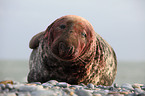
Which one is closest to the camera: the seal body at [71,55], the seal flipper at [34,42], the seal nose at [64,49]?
the seal nose at [64,49]

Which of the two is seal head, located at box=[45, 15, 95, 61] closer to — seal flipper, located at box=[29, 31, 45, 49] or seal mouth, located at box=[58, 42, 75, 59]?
seal mouth, located at box=[58, 42, 75, 59]

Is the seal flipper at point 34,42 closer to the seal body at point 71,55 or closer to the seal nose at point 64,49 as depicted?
the seal body at point 71,55

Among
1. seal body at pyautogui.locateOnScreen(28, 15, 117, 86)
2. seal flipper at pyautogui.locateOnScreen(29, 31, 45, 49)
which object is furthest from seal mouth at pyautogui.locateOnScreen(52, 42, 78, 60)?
seal flipper at pyautogui.locateOnScreen(29, 31, 45, 49)

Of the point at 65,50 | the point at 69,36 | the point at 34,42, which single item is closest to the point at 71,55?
the point at 65,50

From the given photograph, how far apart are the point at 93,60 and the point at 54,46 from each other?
1.21 m

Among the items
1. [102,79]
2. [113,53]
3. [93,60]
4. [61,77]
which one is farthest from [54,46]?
[113,53]


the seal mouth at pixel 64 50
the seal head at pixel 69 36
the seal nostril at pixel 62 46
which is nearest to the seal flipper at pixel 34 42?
the seal head at pixel 69 36

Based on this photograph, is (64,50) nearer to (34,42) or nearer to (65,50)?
(65,50)

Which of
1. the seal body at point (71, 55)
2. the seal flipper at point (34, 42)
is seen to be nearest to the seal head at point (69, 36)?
the seal body at point (71, 55)

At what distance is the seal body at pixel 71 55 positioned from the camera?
349 centimetres

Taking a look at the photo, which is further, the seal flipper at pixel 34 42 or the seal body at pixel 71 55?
the seal flipper at pixel 34 42

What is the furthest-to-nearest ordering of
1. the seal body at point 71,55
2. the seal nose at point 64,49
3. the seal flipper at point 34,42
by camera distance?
the seal flipper at point 34,42, the seal body at point 71,55, the seal nose at point 64,49

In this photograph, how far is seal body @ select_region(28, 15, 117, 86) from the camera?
11.4ft

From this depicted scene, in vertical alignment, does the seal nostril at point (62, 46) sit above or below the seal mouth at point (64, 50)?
above
